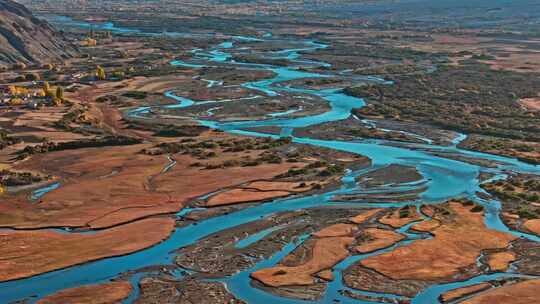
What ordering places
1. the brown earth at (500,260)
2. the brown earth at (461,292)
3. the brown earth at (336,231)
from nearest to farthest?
the brown earth at (461,292)
the brown earth at (500,260)
the brown earth at (336,231)

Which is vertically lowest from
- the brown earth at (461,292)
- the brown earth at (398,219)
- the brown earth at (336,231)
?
the brown earth at (336,231)

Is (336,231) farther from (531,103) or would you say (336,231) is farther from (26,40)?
(26,40)

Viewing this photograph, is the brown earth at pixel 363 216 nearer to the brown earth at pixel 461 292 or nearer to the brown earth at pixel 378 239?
the brown earth at pixel 378 239

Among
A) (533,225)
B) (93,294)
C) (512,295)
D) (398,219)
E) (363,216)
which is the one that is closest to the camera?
(93,294)

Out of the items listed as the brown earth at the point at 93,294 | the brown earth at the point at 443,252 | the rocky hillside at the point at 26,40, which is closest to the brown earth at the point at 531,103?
the brown earth at the point at 443,252

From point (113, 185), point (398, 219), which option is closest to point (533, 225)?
point (398, 219)

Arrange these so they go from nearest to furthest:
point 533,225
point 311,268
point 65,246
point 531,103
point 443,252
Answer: point 311,268 → point 443,252 → point 65,246 → point 533,225 → point 531,103

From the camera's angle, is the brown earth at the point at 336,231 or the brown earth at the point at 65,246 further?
the brown earth at the point at 336,231
